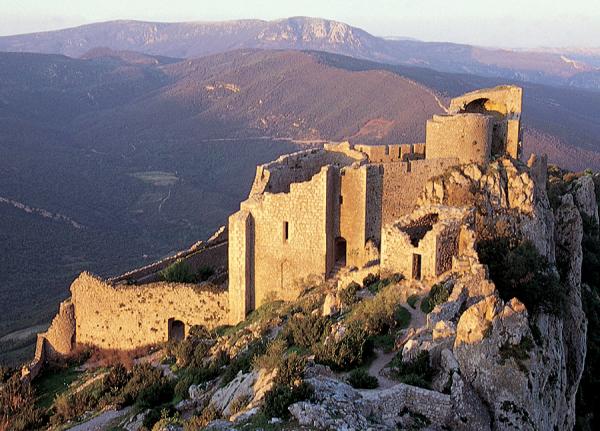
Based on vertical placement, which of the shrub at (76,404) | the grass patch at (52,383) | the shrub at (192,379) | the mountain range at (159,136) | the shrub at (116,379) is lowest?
the mountain range at (159,136)

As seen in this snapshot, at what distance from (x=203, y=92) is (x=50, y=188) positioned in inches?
2557

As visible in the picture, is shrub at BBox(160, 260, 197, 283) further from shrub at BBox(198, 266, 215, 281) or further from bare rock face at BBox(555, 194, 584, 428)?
bare rock face at BBox(555, 194, 584, 428)

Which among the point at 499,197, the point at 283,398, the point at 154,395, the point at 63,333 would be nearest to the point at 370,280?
the point at 499,197

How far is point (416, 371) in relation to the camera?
41.5 ft

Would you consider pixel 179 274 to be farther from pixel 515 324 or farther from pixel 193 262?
pixel 515 324

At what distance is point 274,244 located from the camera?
71.3 ft

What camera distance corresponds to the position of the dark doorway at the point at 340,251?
72.0 feet

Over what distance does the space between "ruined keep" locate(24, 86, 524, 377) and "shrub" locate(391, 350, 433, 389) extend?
5.66 metres

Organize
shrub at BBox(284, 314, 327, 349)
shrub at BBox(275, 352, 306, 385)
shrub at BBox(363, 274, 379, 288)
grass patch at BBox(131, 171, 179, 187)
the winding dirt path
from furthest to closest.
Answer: grass patch at BBox(131, 171, 179, 187) < shrub at BBox(363, 274, 379, 288) < shrub at BBox(284, 314, 327, 349) < the winding dirt path < shrub at BBox(275, 352, 306, 385)

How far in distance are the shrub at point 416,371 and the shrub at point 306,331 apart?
8.38 ft

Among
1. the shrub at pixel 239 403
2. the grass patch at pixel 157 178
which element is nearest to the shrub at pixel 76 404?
the shrub at pixel 239 403

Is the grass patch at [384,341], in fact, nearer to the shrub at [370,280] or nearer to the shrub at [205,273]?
the shrub at [370,280]

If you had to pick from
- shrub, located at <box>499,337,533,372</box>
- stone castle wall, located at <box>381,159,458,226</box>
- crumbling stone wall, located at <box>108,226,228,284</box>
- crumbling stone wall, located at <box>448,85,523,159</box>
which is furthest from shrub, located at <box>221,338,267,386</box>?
crumbling stone wall, located at <box>448,85,523,159</box>

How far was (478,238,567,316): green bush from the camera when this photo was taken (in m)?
17.3
